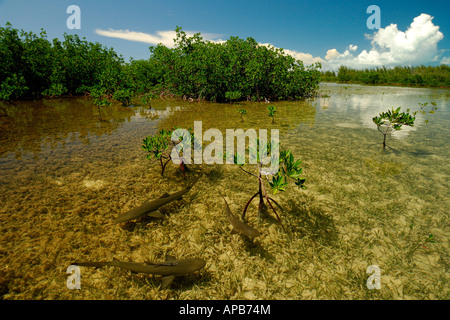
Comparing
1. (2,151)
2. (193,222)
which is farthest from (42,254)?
(2,151)

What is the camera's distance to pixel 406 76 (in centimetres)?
4797

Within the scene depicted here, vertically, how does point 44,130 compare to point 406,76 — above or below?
below

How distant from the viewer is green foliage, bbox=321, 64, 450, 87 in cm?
4288

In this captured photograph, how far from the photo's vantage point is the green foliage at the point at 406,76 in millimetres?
42875

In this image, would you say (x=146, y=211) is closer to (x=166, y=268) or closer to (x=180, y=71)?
(x=166, y=268)

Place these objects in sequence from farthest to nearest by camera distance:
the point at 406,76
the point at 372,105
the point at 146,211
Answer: the point at 406,76
the point at 372,105
the point at 146,211

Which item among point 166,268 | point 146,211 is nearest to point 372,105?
point 146,211

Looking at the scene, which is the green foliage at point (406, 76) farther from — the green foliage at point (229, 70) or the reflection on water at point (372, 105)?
the green foliage at point (229, 70)

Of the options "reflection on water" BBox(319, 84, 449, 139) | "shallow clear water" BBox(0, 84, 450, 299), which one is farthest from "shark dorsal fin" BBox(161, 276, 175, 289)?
"reflection on water" BBox(319, 84, 449, 139)

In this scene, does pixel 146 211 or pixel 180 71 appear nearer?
pixel 146 211

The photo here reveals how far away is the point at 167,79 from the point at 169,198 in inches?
755

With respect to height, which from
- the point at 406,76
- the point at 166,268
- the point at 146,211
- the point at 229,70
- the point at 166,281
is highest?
the point at 406,76

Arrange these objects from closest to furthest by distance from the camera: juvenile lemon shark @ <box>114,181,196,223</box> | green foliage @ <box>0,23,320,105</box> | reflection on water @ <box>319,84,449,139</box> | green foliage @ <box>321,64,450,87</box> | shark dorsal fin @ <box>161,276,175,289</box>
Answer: shark dorsal fin @ <box>161,276,175,289</box>
juvenile lemon shark @ <box>114,181,196,223</box>
reflection on water @ <box>319,84,449,139</box>
green foliage @ <box>0,23,320,105</box>
green foliage @ <box>321,64,450,87</box>

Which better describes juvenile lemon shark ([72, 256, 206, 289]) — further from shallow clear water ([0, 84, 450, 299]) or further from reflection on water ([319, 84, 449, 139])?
reflection on water ([319, 84, 449, 139])
